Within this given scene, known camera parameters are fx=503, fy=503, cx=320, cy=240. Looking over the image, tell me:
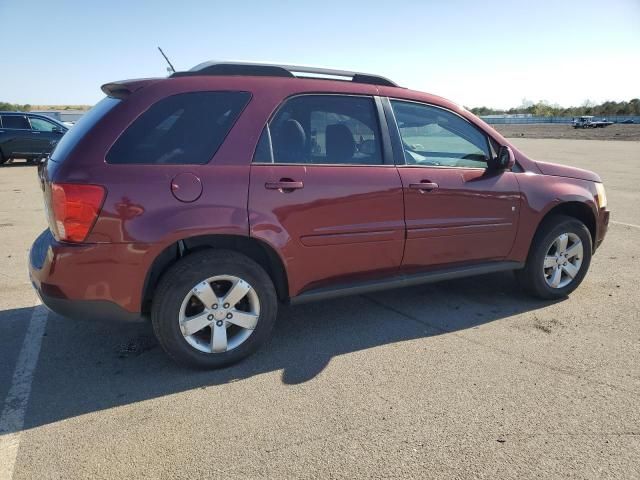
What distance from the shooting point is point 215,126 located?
316 cm

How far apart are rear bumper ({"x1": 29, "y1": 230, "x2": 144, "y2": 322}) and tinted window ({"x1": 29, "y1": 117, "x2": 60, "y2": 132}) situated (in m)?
15.6

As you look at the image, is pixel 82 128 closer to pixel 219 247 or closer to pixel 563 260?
pixel 219 247

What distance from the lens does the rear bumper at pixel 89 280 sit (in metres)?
2.88

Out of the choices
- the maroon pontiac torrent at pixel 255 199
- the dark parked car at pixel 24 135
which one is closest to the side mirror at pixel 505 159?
the maroon pontiac torrent at pixel 255 199

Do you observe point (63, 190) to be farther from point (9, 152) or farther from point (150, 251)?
point (9, 152)

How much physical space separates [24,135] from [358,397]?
1678 centimetres

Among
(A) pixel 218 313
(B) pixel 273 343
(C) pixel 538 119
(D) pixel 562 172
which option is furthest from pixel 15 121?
(C) pixel 538 119

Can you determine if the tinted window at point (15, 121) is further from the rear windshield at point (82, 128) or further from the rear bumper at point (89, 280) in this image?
the rear bumper at point (89, 280)

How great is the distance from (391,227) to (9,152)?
16427 mm

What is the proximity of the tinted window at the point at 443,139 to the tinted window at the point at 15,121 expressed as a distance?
16.0 meters

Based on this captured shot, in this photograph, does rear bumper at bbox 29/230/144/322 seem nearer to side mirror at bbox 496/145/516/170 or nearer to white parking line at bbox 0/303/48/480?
white parking line at bbox 0/303/48/480

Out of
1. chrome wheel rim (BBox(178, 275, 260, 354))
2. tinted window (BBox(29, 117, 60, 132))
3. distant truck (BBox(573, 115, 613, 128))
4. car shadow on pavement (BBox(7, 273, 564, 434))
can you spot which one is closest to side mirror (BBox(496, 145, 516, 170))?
car shadow on pavement (BBox(7, 273, 564, 434))

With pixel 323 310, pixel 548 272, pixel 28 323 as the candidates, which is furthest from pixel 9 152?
pixel 548 272

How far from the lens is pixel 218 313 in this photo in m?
3.21
